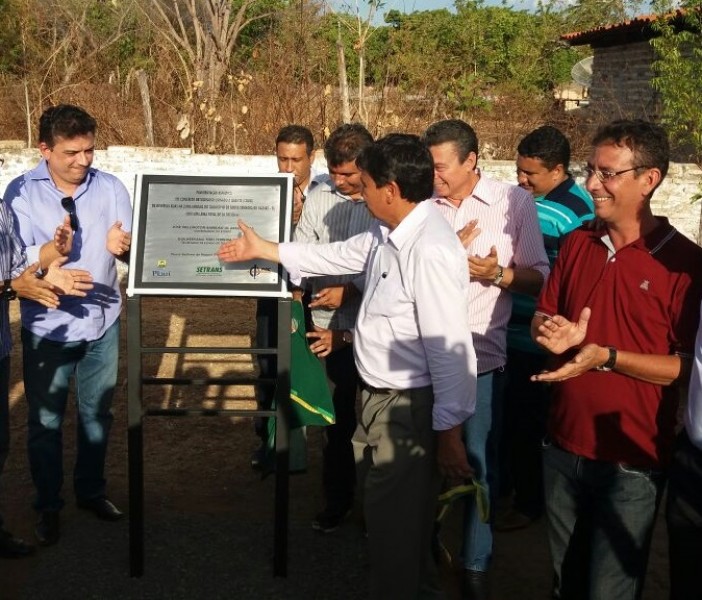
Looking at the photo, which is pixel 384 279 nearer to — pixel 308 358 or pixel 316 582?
pixel 308 358

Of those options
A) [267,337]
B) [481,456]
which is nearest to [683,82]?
[267,337]

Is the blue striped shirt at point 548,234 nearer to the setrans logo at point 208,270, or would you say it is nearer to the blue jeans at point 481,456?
the blue jeans at point 481,456

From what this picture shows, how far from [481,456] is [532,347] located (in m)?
0.86

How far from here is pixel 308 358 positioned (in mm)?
4410

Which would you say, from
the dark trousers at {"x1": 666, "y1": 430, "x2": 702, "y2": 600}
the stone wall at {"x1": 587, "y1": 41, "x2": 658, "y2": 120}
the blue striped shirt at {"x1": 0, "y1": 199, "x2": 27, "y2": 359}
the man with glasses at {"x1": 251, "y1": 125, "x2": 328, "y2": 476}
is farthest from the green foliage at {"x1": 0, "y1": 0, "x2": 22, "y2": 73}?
the dark trousers at {"x1": 666, "y1": 430, "x2": 702, "y2": 600}

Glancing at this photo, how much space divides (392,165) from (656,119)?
554 inches

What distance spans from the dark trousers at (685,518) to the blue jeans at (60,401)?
299 cm

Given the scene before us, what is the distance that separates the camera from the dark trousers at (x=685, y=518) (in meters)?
2.83

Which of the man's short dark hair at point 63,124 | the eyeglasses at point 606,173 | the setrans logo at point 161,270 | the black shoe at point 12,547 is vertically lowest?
the black shoe at point 12,547

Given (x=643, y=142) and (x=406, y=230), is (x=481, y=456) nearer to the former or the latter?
(x=406, y=230)

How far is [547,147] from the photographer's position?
15.8ft

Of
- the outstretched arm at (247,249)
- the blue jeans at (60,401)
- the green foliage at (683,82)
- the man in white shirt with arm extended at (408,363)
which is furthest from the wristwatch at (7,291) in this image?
the green foliage at (683,82)

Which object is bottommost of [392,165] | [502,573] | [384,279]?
[502,573]

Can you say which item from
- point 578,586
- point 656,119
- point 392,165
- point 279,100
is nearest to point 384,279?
point 392,165
